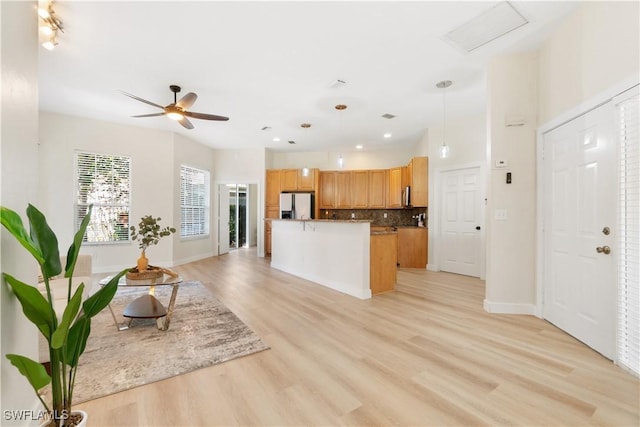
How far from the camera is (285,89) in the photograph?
4008mm

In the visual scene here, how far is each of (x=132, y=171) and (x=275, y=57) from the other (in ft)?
14.2

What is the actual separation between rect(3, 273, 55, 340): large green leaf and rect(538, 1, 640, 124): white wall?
3818 mm

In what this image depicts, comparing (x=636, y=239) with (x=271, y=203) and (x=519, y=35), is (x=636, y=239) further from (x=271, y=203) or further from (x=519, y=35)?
(x=271, y=203)

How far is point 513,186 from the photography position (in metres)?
3.17

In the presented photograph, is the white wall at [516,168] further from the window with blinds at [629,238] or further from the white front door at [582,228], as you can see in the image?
the window with blinds at [629,238]

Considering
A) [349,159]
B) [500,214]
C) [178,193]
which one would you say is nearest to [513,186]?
[500,214]

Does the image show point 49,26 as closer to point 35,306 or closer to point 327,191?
point 35,306

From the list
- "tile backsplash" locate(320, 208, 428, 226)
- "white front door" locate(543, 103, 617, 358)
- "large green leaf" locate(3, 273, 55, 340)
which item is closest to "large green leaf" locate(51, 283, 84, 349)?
"large green leaf" locate(3, 273, 55, 340)

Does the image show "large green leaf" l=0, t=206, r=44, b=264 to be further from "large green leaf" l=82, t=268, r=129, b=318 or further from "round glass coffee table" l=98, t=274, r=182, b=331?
"round glass coffee table" l=98, t=274, r=182, b=331

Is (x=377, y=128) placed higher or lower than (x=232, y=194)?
higher

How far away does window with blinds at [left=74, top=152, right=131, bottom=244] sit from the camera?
5203 millimetres

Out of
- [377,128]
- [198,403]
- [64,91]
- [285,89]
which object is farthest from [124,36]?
[377,128]

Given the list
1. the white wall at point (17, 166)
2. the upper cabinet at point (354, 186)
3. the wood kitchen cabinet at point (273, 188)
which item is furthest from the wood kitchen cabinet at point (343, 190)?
the white wall at point (17, 166)

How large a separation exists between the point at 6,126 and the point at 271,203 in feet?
21.0
